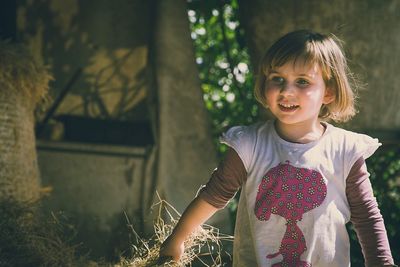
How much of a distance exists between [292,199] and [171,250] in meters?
0.40

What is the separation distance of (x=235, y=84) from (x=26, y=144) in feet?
5.32

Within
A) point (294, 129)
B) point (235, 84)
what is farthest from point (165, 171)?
point (294, 129)

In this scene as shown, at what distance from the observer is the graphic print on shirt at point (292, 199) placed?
206 cm

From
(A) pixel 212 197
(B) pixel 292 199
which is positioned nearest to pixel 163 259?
(A) pixel 212 197

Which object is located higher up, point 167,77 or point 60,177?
point 167,77

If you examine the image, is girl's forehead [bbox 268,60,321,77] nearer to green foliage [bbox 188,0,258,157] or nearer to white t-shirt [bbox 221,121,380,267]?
white t-shirt [bbox 221,121,380,267]

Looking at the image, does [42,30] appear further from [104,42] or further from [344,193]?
[344,193]

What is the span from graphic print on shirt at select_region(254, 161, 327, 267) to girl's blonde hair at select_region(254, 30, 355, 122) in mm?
282

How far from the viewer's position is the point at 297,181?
6.79 feet

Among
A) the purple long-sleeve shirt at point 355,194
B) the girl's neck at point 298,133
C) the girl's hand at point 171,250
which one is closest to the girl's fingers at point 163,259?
the girl's hand at point 171,250

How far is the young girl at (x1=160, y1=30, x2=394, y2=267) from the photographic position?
207 cm

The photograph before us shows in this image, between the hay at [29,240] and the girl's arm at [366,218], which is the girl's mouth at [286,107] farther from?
the hay at [29,240]

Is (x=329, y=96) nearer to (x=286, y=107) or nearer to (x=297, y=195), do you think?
(x=286, y=107)

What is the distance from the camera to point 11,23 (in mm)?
4133
